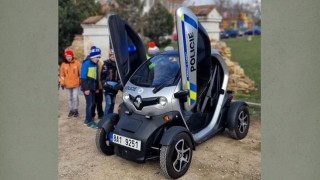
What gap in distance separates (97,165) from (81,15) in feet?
18.3

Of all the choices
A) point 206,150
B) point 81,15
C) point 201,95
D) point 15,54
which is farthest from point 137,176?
point 81,15

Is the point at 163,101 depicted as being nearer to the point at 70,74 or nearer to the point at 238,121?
the point at 238,121

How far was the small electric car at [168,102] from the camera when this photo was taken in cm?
317

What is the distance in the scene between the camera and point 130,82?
3.68m

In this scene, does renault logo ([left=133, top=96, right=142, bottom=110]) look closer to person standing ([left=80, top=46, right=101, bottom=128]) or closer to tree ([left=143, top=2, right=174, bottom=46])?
person standing ([left=80, top=46, right=101, bottom=128])

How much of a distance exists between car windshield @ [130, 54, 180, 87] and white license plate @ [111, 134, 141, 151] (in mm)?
616

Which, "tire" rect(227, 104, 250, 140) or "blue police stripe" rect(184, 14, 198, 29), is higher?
"blue police stripe" rect(184, 14, 198, 29)

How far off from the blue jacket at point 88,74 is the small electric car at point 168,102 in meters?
0.99

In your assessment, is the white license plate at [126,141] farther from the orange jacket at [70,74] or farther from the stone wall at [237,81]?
the stone wall at [237,81]

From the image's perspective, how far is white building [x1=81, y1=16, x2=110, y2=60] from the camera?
25.8ft

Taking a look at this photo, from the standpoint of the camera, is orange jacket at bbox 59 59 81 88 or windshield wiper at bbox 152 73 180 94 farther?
orange jacket at bbox 59 59 81 88

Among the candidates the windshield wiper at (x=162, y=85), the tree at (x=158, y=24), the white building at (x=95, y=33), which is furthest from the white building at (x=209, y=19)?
the tree at (x=158, y=24)

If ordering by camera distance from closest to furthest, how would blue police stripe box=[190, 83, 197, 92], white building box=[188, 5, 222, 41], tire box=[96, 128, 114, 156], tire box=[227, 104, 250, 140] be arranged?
blue police stripe box=[190, 83, 197, 92]
tire box=[96, 128, 114, 156]
tire box=[227, 104, 250, 140]
white building box=[188, 5, 222, 41]

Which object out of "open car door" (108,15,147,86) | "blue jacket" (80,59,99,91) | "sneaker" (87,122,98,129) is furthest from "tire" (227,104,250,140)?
"blue jacket" (80,59,99,91)
